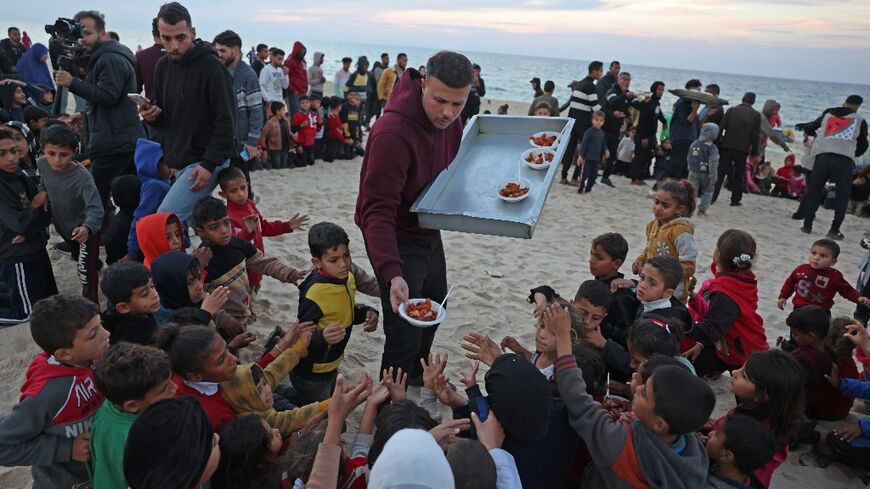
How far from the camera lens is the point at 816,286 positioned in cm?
434

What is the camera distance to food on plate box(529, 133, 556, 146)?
3750 mm

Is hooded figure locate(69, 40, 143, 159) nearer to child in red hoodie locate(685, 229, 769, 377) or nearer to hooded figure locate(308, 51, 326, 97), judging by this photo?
child in red hoodie locate(685, 229, 769, 377)

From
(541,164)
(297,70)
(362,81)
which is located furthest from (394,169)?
(362,81)

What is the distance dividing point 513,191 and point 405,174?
0.67m

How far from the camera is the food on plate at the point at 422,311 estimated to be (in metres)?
2.70

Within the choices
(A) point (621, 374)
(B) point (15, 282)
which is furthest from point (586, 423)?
(B) point (15, 282)

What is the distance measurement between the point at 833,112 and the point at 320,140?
824 centimetres

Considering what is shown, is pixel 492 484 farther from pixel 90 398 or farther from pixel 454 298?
pixel 454 298

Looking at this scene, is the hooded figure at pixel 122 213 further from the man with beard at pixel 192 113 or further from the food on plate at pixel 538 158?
the food on plate at pixel 538 158

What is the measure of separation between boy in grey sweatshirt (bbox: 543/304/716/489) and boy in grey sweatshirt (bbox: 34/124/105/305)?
11.9ft

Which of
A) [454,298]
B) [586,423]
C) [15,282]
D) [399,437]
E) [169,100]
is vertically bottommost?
[454,298]

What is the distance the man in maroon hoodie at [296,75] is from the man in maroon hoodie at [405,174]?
8711mm

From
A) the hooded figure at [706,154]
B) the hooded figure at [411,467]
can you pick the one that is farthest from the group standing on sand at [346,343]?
the hooded figure at [706,154]

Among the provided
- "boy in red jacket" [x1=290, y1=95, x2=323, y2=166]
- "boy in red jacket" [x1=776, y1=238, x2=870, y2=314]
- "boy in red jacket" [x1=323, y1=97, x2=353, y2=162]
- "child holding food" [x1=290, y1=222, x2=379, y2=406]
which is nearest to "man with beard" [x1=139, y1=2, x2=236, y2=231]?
"child holding food" [x1=290, y1=222, x2=379, y2=406]
